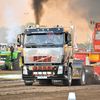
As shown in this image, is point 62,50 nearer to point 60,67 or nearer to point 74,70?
point 60,67

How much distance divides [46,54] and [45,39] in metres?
0.73

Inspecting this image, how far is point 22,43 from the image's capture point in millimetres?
14594

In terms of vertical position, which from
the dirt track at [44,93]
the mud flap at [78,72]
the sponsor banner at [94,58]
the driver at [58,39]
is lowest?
the dirt track at [44,93]

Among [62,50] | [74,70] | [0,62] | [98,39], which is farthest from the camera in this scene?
[0,62]

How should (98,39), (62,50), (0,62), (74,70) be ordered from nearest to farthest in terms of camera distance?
(62,50), (74,70), (98,39), (0,62)

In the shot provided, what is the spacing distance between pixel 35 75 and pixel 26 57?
2.99ft

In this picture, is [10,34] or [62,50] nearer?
[62,50]

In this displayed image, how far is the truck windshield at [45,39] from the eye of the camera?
14.2 metres

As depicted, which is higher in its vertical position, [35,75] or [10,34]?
[10,34]

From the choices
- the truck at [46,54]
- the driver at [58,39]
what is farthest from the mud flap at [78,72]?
the driver at [58,39]

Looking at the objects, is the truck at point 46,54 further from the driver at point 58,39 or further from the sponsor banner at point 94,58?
the sponsor banner at point 94,58

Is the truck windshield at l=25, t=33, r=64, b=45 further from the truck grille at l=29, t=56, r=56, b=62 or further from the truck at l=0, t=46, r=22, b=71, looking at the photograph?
the truck at l=0, t=46, r=22, b=71

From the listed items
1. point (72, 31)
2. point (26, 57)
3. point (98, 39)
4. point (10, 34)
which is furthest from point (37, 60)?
point (10, 34)

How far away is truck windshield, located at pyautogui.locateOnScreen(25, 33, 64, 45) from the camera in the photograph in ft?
46.7
